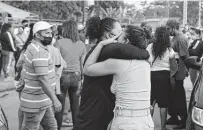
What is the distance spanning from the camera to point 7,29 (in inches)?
489

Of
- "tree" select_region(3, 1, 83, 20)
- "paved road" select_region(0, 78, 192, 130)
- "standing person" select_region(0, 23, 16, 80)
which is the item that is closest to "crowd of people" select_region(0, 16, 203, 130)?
"paved road" select_region(0, 78, 192, 130)

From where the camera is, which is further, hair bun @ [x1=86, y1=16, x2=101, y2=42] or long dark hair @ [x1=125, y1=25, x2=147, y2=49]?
hair bun @ [x1=86, y1=16, x2=101, y2=42]

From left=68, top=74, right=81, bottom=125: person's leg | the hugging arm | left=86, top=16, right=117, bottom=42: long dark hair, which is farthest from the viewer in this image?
left=68, top=74, right=81, bottom=125: person's leg

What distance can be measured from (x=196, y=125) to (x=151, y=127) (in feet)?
2.35

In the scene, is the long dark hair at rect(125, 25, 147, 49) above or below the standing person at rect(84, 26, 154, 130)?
above

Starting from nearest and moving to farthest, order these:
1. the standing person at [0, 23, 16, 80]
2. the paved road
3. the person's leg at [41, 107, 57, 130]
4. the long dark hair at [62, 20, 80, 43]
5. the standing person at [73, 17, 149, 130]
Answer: the standing person at [73, 17, 149, 130] → the person's leg at [41, 107, 57, 130] → the long dark hair at [62, 20, 80, 43] → the paved road → the standing person at [0, 23, 16, 80]

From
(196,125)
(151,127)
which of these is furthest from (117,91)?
(196,125)

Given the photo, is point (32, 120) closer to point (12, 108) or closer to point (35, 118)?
point (35, 118)

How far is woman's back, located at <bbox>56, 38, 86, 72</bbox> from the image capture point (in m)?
6.25

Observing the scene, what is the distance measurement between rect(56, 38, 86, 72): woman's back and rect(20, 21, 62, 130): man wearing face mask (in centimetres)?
147

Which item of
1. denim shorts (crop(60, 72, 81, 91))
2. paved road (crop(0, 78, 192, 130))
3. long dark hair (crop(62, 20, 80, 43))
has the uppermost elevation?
long dark hair (crop(62, 20, 80, 43))

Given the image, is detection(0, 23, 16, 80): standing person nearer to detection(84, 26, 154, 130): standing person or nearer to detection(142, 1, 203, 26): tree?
detection(84, 26, 154, 130): standing person

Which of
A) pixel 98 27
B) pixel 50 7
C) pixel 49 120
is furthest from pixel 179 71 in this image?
pixel 50 7

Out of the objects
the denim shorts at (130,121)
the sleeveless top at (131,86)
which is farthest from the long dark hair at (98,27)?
the denim shorts at (130,121)
